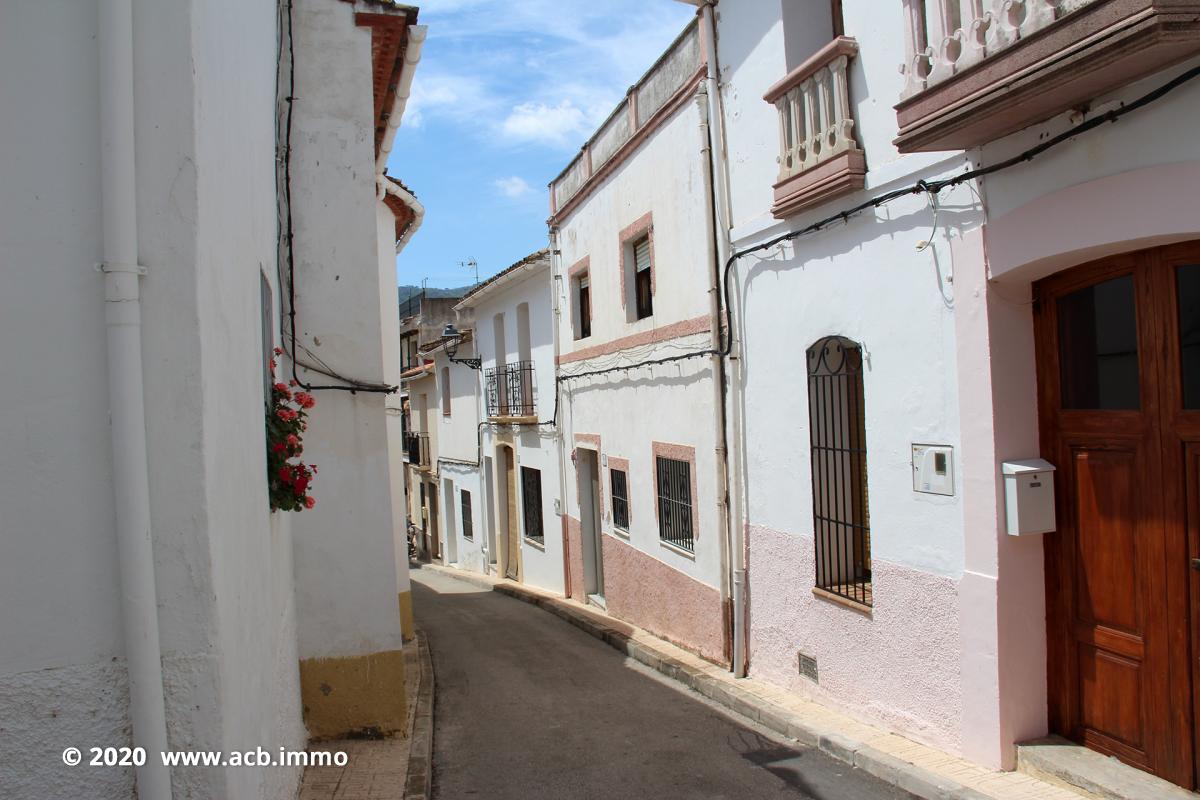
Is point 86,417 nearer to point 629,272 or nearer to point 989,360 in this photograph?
point 989,360

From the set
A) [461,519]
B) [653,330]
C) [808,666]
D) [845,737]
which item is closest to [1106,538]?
[845,737]

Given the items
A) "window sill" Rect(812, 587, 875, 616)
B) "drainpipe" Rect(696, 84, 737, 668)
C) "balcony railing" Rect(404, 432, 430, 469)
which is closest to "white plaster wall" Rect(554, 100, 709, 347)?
"drainpipe" Rect(696, 84, 737, 668)

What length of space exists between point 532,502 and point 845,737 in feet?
36.6

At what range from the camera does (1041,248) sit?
4.68 metres

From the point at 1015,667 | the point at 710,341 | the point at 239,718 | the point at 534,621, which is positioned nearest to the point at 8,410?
the point at 239,718

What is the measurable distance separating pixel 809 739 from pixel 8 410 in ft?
17.6

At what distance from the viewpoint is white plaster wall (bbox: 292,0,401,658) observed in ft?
21.3

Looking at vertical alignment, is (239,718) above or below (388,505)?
below

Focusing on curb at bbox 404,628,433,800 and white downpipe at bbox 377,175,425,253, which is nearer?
Result: curb at bbox 404,628,433,800

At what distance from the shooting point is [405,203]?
462 inches

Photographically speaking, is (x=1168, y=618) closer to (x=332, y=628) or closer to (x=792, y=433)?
(x=792, y=433)

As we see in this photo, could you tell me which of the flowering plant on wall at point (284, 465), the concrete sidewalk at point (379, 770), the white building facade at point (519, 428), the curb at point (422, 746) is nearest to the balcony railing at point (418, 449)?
the white building facade at point (519, 428)

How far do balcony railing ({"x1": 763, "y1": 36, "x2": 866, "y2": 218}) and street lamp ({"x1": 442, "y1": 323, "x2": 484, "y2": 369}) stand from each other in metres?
12.7

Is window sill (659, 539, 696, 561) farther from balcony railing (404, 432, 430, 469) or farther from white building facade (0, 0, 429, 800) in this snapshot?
balcony railing (404, 432, 430, 469)
